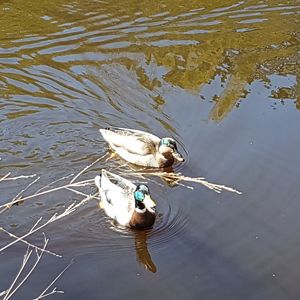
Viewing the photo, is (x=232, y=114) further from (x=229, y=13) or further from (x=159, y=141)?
(x=229, y=13)

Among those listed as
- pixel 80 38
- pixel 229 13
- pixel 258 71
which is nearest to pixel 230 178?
pixel 258 71

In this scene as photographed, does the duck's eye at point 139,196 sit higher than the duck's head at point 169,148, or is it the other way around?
the duck's eye at point 139,196

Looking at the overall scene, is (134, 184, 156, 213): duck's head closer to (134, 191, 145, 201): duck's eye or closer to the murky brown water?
(134, 191, 145, 201): duck's eye

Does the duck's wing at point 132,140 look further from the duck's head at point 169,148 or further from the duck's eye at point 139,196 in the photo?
the duck's eye at point 139,196

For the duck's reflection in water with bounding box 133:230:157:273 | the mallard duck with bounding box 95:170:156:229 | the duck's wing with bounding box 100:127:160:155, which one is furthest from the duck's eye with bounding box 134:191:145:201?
the duck's wing with bounding box 100:127:160:155

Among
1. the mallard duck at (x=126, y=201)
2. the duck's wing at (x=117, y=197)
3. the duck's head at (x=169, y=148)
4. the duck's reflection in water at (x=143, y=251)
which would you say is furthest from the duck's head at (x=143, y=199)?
the duck's head at (x=169, y=148)

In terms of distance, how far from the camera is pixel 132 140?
8.88 metres

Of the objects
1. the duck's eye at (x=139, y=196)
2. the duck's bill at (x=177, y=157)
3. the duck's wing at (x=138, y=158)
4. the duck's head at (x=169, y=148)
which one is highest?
the duck's eye at (x=139, y=196)

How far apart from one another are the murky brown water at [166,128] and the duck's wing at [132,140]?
208 millimetres

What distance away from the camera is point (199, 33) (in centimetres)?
1273

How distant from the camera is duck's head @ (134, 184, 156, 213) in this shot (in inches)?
287

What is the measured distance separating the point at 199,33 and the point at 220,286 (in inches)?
282

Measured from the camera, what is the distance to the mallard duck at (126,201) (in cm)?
731

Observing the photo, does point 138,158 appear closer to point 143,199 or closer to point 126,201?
point 126,201
